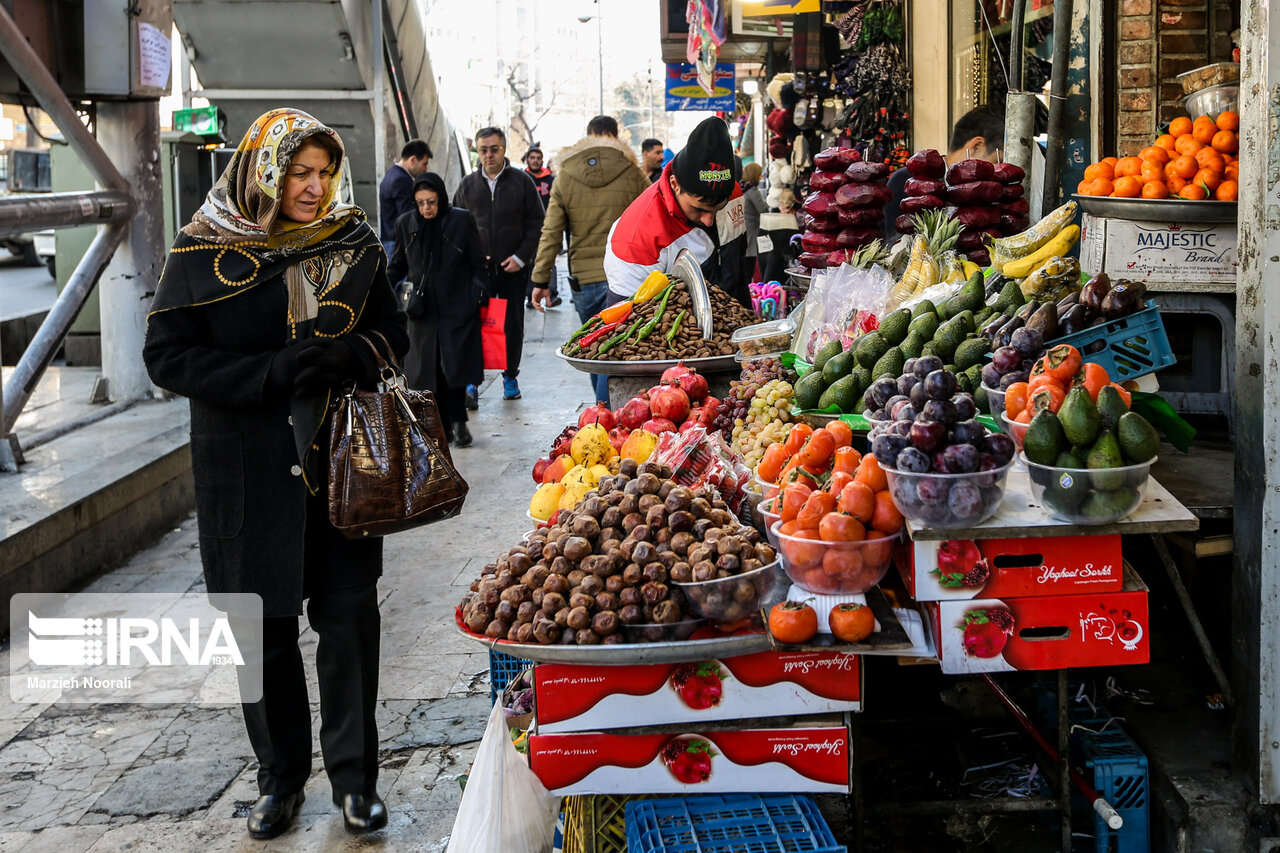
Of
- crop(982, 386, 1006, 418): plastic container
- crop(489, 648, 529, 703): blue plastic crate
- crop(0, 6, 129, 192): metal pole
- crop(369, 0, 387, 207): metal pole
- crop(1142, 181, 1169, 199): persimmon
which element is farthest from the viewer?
crop(369, 0, 387, 207): metal pole

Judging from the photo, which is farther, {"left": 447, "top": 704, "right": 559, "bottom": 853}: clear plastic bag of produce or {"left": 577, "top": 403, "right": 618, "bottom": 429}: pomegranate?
{"left": 577, "top": 403, "right": 618, "bottom": 429}: pomegranate

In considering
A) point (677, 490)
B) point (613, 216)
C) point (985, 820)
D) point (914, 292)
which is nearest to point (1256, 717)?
point (985, 820)

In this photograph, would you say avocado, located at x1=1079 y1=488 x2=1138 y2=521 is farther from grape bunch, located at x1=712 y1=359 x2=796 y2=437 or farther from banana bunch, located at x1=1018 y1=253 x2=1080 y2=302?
grape bunch, located at x1=712 y1=359 x2=796 y2=437

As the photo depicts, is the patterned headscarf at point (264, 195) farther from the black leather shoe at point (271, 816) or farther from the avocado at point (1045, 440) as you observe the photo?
the avocado at point (1045, 440)

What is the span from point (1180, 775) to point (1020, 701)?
0.80m

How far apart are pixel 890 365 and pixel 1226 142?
4.81 feet

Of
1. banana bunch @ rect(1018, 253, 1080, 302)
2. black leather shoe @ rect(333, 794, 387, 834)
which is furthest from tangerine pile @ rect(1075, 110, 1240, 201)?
black leather shoe @ rect(333, 794, 387, 834)

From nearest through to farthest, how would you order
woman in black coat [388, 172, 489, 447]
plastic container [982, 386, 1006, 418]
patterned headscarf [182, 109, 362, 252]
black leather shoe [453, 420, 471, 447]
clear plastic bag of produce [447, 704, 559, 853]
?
clear plastic bag of produce [447, 704, 559, 853]
plastic container [982, 386, 1006, 418]
patterned headscarf [182, 109, 362, 252]
woman in black coat [388, 172, 489, 447]
black leather shoe [453, 420, 471, 447]

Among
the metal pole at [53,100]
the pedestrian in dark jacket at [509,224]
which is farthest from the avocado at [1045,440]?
the pedestrian in dark jacket at [509,224]

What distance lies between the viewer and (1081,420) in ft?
8.55

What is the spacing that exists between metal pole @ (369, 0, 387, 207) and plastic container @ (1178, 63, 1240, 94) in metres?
8.94

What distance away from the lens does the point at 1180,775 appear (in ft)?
10.3

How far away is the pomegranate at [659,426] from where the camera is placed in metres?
4.14

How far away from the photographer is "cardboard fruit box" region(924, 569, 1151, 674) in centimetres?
268
